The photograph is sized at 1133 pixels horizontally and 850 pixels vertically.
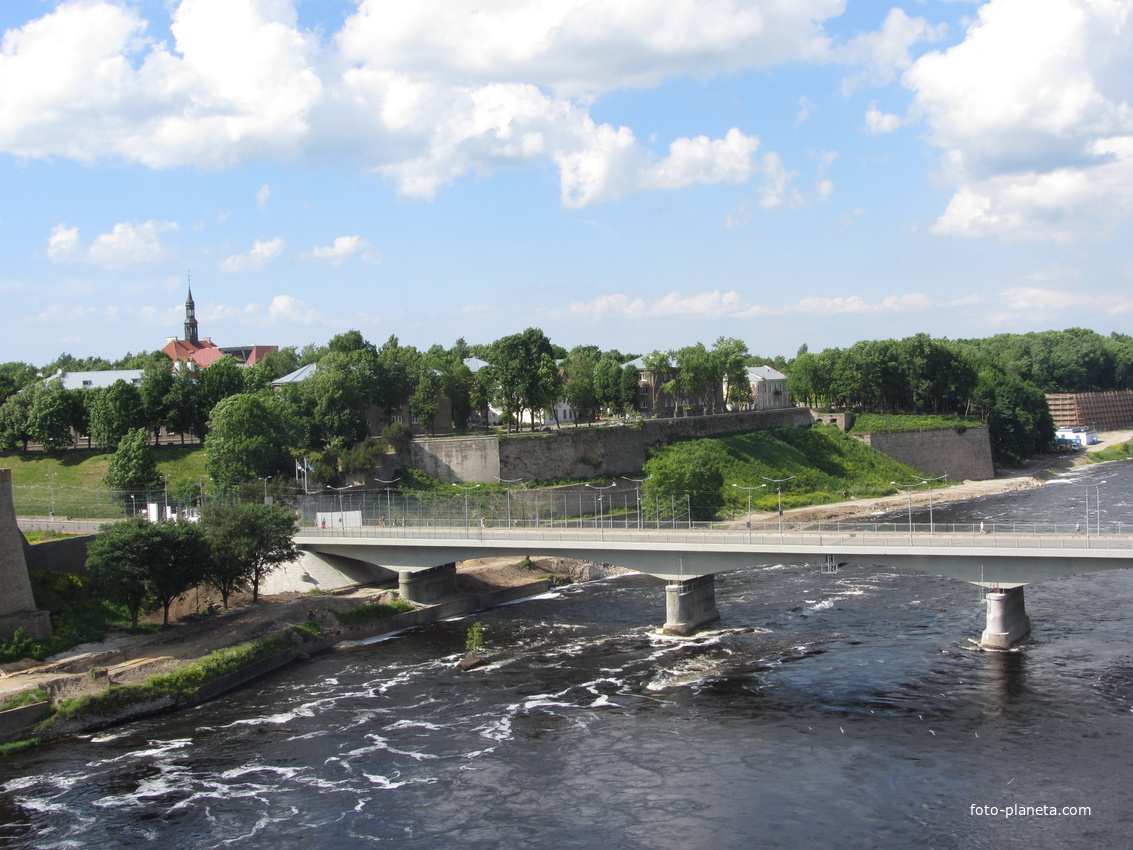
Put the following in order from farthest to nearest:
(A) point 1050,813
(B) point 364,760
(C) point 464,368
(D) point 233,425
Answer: (C) point 464,368, (D) point 233,425, (B) point 364,760, (A) point 1050,813

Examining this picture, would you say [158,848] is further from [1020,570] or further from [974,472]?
[974,472]

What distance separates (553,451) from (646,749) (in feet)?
213

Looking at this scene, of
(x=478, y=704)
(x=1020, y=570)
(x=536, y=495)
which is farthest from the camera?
(x=536, y=495)

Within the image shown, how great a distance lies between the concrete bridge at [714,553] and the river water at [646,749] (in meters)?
2.53

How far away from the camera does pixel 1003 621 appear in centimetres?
4775

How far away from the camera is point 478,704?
4378 centimetres

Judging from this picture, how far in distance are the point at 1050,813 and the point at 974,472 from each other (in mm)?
105357

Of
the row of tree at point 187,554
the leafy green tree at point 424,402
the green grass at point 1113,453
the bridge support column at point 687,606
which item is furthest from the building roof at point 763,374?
the row of tree at point 187,554

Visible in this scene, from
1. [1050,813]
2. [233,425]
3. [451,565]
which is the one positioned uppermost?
[233,425]

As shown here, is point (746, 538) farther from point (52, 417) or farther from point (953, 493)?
point (953, 493)

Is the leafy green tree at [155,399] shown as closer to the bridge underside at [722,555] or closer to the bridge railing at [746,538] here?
the bridge railing at [746,538]

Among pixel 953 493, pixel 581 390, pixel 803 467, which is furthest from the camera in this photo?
pixel 581 390

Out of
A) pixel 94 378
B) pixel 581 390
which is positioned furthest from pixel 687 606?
pixel 94 378

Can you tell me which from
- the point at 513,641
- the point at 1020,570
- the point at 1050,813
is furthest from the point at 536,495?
the point at 1050,813
